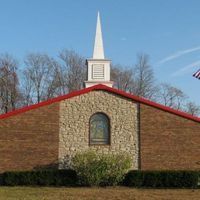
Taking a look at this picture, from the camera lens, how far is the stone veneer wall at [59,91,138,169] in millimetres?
26703

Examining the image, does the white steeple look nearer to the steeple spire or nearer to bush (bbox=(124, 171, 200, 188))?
the steeple spire

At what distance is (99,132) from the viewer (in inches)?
1065

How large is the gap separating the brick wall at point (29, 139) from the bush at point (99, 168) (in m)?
2.17

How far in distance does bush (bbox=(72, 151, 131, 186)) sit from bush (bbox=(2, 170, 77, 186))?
99 centimetres

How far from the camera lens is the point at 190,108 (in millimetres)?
71250

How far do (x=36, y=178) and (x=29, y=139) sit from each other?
2.62 metres

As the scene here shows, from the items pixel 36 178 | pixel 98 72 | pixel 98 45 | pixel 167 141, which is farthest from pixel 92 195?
pixel 98 45

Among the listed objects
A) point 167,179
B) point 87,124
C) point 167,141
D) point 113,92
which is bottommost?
point 167,179

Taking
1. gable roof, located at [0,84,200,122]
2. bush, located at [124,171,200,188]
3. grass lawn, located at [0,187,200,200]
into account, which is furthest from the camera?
gable roof, located at [0,84,200,122]

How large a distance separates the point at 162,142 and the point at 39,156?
716 centimetres

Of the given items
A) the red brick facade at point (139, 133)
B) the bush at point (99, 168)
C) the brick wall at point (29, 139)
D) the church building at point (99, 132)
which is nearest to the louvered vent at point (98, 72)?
the church building at point (99, 132)

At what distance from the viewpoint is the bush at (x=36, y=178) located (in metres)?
24.9

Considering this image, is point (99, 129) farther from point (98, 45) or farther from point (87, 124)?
point (98, 45)

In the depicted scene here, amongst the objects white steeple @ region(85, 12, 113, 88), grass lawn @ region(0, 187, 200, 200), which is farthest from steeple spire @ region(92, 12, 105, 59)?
grass lawn @ region(0, 187, 200, 200)
